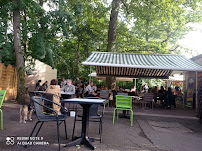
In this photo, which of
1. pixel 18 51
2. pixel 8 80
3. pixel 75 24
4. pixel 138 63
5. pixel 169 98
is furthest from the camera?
pixel 75 24

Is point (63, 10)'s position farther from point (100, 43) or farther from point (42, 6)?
point (100, 43)

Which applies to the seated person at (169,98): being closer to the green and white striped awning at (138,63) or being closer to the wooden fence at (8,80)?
the green and white striped awning at (138,63)

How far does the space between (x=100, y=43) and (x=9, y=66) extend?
9.47m

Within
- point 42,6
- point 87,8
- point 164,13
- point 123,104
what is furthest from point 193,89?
point 42,6

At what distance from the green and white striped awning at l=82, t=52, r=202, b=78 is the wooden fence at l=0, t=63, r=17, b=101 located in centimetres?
498

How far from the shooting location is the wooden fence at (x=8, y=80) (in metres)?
10.1

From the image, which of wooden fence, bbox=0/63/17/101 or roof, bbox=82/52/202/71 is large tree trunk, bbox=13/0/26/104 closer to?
wooden fence, bbox=0/63/17/101

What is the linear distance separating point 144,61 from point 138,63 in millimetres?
605

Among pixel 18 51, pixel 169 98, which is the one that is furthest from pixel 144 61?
pixel 18 51

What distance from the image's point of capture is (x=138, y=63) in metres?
8.35

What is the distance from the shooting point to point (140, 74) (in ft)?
39.4

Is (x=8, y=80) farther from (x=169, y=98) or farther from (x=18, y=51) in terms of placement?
(x=169, y=98)

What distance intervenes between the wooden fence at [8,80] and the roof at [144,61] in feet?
16.4

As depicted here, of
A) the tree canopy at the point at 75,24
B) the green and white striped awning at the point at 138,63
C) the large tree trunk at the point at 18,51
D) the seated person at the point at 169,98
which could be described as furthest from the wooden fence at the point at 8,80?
the seated person at the point at 169,98
